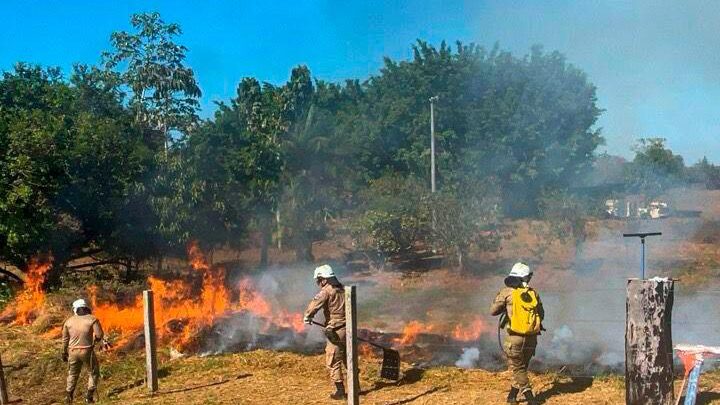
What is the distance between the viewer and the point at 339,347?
1001cm

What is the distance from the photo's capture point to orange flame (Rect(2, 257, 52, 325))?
1847 cm

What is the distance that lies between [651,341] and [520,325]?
1.55 meters

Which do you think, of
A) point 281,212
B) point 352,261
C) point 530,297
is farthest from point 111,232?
point 530,297

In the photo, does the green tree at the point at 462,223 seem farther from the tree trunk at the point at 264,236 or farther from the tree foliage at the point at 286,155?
the tree trunk at the point at 264,236

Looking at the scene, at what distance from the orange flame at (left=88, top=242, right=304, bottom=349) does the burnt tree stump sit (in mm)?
8271

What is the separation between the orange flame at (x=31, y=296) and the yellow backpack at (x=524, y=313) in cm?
1412

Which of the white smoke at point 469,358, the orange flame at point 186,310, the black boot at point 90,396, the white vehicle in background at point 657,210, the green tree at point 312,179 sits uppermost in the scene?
the green tree at point 312,179

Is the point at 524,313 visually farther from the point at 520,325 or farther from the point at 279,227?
the point at 279,227

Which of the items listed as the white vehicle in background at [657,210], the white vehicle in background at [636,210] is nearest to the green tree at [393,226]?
the white vehicle in background at [636,210]

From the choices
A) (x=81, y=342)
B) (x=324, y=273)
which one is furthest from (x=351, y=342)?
(x=81, y=342)

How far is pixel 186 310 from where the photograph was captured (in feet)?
58.0

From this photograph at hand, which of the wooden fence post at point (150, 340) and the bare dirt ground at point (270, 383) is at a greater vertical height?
the wooden fence post at point (150, 340)

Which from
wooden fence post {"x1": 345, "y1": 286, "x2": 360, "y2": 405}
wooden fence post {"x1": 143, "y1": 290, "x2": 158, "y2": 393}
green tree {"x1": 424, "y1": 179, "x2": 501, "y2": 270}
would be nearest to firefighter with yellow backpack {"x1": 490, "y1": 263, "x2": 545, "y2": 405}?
wooden fence post {"x1": 345, "y1": 286, "x2": 360, "y2": 405}

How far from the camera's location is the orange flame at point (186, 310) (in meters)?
14.6
